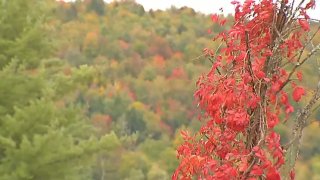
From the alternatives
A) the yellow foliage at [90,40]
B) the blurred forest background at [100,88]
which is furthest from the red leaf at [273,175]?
the yellow foliage at [90,40]

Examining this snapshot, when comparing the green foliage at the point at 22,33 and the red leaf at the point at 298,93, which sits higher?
the red leaf at the point at 298,93

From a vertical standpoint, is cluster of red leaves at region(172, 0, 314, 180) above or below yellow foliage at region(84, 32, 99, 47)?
above

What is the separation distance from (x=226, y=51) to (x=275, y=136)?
18.4 inches

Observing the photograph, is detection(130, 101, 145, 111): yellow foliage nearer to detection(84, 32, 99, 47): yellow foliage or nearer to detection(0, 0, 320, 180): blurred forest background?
detection(0, 0, 320, 180): blurred forest background

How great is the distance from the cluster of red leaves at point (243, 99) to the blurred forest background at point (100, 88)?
0.14m

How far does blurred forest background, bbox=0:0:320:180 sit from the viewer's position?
859 centimetres

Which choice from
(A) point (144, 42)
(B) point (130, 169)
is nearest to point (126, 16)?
(A) point (144, 42)

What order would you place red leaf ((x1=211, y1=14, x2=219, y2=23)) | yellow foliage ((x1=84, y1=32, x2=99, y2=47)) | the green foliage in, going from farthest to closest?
yellow foliage ((x1=84, y1=32, x2=99, y2=47)), the green foliage, red leaf ((x1=211, y1=14, x2=219, y2=23))

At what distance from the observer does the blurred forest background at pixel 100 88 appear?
859cm

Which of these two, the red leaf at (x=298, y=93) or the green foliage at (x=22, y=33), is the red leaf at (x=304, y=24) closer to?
the red leaf at (x=298, y=93)

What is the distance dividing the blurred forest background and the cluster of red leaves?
0.45ft

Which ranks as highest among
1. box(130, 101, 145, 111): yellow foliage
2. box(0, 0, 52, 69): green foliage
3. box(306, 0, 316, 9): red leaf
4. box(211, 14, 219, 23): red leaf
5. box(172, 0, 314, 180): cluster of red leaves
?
box(306, 0, 316, 9): red leaf

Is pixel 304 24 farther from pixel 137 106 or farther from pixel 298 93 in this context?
pixel 137 106

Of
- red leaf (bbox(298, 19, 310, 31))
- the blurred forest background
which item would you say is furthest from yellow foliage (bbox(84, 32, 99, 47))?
red leaf (bbox(298, 19, 310, 31))
